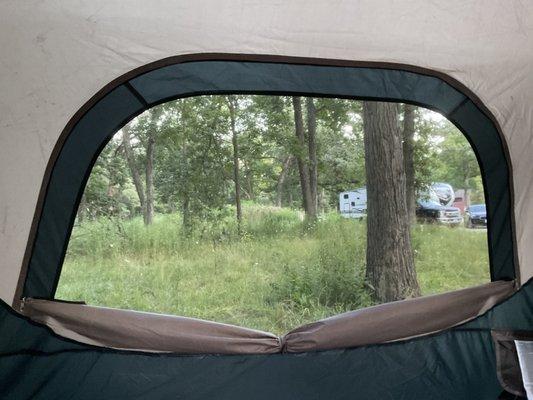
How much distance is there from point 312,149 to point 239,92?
11.2 ft

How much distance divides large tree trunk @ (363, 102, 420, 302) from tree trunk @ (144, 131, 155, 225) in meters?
2.30

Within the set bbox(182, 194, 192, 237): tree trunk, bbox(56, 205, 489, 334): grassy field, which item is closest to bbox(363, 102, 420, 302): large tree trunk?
bbox(56, 205, 489, 334): grassy field

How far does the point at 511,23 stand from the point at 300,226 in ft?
10.3

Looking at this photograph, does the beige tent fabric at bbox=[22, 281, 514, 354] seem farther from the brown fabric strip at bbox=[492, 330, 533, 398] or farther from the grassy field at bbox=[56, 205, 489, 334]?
the grassy field at bbox=[56, 205, 489, 334]

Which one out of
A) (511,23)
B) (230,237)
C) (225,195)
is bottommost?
(230,237)

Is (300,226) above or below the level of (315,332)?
above

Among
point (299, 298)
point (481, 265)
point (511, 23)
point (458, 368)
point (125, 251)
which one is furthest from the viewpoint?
point (125, 251)

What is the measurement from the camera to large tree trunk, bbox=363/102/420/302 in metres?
3.18

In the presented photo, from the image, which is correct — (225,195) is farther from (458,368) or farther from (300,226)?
(458,368)

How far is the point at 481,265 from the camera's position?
12.1 ft

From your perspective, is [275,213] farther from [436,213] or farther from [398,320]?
[398,320]

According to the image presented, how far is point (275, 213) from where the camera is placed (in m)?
4.85

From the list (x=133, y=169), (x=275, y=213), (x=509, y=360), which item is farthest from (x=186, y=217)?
(x=509, y=360)

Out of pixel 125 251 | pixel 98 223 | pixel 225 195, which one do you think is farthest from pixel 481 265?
pixel 98 223
